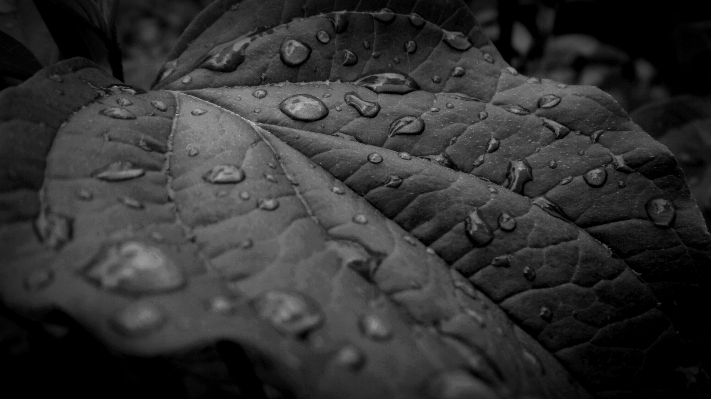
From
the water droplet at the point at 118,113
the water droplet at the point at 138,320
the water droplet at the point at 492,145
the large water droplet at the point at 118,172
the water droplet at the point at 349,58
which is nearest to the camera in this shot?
the water droplet at the point at 138,320

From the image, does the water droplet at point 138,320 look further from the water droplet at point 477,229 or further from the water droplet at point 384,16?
the water droplet at point 384,16

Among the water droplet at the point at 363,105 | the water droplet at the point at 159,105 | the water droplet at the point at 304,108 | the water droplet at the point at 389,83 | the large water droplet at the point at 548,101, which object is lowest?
the water droplet at the point at 159,105

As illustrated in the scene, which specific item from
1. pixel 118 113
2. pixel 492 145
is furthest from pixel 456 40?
pixel 118 113

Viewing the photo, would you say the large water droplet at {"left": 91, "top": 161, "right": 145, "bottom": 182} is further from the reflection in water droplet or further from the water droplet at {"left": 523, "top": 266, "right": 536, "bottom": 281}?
the water droplet at {"left": 523, "top": 266, "right": 536, "bottom": 281}

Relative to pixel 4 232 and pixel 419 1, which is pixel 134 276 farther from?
pixel 419 1

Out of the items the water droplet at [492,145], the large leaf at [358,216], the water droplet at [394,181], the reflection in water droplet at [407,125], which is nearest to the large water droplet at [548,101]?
the large leaf at [358,216]

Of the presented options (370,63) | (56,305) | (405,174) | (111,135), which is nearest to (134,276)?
(56,305)
